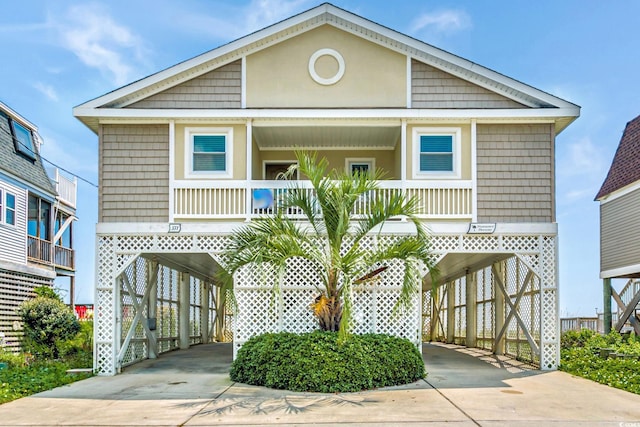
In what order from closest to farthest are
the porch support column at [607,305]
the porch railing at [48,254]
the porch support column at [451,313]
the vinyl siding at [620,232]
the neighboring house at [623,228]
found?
the vinyl siding at [620,232]
the neighboring house at [623,228]
the porch support column at [607,305]
the porch support column at [451,313]
the porch railing at [48,254]

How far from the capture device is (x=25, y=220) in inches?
798

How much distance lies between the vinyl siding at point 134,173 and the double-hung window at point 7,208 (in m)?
8.49

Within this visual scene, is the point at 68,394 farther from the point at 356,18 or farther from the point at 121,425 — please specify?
the point at 356,18

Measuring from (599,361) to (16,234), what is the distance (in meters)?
17.5

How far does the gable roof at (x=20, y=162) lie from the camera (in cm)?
1930

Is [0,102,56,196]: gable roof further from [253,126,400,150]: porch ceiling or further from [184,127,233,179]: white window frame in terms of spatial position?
[253,126,400,150]: porch ceiling

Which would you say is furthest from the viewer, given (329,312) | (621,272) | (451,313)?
(451,313)

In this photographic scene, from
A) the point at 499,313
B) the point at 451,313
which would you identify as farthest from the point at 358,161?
the point at 451,313

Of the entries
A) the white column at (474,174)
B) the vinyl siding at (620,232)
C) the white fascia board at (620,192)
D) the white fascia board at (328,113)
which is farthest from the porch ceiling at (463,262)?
the white fascia board at (620,192)

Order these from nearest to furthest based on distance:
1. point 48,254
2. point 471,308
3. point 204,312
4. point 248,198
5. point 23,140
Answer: point 248,198
point 471,308
point 204,312
point 23,140
point 48,254

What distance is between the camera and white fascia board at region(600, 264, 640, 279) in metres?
17.9

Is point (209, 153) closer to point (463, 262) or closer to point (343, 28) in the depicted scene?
point (343, 28)

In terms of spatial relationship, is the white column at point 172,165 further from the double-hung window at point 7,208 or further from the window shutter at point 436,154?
the double-hung window at point 7,208

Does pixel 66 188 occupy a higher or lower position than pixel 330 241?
higher
